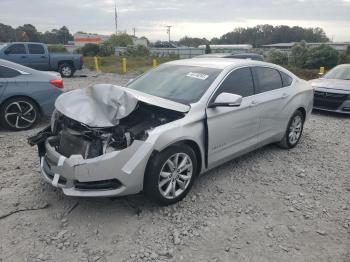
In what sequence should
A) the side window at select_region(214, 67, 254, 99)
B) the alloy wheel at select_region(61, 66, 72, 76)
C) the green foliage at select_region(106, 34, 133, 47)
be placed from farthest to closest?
the green foliage at select_region(106, 34, 133, 47)
the alloy wheel at select_region(61, 66, 72, 76)
the side window at select_region(214, 67, 254, 99)

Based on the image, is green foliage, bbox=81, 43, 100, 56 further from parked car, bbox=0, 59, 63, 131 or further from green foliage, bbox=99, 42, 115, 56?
parked car, bbox=0, 59, 63, 131

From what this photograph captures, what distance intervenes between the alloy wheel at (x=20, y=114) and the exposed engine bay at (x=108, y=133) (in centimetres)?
279

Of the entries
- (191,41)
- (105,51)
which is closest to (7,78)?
(105,51)

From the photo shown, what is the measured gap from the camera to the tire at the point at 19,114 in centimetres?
636

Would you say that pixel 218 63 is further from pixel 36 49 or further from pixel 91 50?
pixel 91 50

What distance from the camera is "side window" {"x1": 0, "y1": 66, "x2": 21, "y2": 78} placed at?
21.2 ft

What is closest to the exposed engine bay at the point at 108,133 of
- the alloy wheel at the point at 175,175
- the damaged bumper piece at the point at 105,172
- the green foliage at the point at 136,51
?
the damaged bumper piece at the point at 105,172

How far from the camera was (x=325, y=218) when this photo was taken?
3727 mm

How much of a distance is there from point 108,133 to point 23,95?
375cm

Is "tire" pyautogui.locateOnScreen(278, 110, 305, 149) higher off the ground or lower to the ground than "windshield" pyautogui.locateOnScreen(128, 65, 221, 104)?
lower

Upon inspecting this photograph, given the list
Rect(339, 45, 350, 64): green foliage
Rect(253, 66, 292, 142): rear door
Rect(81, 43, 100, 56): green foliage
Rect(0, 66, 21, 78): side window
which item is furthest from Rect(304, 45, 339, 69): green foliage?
Rect(81, 43, 100, 56): green foliage

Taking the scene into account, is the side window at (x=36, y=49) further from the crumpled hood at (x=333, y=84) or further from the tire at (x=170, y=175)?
the tire at (x=170, y=175)

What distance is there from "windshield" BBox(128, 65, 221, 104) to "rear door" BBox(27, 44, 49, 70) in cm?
1219

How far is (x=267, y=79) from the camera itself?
515cm
